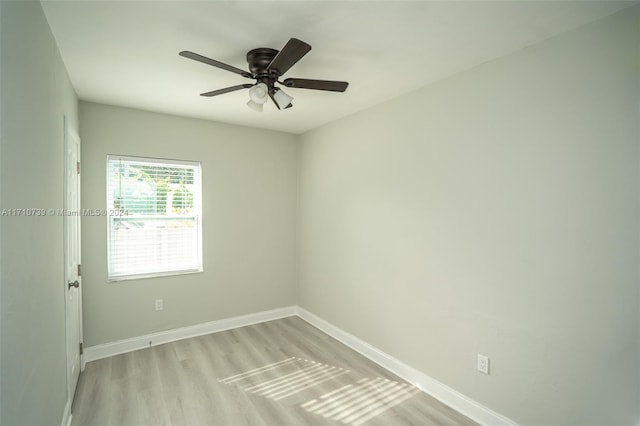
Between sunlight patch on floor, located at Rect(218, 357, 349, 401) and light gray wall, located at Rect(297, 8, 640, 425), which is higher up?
light gray wall, located at Rect(297, 8, 640, 425)

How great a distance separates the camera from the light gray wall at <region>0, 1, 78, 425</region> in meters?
1.15

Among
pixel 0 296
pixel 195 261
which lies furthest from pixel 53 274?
pixel 195 261

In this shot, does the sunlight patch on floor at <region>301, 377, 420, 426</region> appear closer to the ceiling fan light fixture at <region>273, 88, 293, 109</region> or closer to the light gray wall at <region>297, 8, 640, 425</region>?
the light gray wall at <region>297, 8, 640, 425</region>

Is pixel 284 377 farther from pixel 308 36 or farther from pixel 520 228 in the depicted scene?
pixel 308 36

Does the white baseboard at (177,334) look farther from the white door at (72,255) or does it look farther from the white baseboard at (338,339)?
the white door at (72,255)

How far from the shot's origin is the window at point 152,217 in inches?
132

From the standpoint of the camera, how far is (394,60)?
2.28m

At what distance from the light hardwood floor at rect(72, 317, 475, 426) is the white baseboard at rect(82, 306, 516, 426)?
0.24ft

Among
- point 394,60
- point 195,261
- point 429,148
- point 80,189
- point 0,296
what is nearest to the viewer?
point 0,296

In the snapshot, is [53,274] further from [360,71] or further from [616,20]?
[616,20]

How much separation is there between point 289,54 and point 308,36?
1.05 ft

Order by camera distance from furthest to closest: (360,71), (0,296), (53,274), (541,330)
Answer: (360,71), (541,330), (53,274), (0,296)

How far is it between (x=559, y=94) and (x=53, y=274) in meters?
3.20

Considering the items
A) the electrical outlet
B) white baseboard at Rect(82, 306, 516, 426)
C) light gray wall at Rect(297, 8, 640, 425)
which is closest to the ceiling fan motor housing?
light gray wall at Rect(297, 8, 640, 425)
